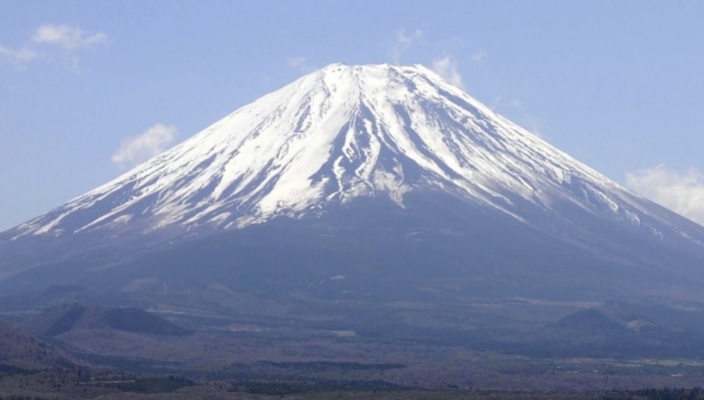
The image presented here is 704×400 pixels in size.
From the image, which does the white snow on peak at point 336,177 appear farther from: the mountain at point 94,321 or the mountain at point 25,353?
the mountain at point 25,353

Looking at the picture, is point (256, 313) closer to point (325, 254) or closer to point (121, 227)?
point (325, 254)

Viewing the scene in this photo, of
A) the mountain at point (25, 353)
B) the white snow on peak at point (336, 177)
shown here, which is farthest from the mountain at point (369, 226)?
the mountain at point (25, 353)

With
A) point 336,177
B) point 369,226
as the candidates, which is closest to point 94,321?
point 369,226

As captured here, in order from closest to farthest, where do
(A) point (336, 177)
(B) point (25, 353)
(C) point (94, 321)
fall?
(B) point (25, 353) < (C) point (94, 321) < (A) point (336, 177)

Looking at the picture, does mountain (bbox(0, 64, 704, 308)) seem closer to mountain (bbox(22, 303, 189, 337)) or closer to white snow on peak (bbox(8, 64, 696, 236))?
white snow on peak (bbox(8, 64, 696, 236))

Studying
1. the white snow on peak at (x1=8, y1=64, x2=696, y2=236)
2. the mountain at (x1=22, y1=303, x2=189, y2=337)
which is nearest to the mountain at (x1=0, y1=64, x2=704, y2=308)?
the white snow on peak at (x1=8, y1=64, x2=696, y2=236)

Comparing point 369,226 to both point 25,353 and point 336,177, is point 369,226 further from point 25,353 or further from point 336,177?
point 25,353

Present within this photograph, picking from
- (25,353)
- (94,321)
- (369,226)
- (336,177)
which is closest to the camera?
(25,353)
